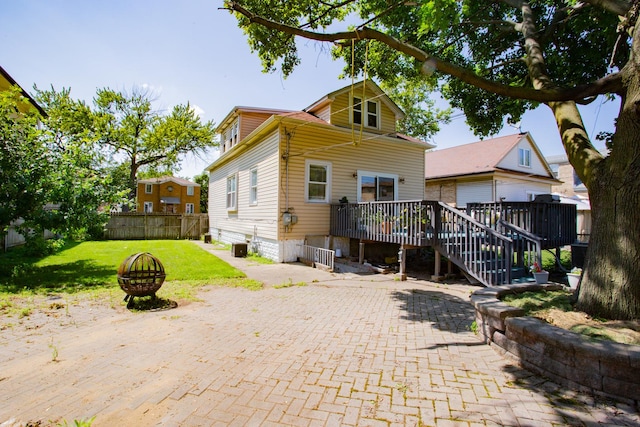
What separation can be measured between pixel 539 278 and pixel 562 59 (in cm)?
629

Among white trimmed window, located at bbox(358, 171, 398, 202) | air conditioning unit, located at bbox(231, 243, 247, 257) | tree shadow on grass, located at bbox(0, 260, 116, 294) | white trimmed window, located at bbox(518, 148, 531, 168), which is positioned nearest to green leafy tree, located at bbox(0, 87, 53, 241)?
tree shadow on grass, located at bbox(0, 260, 116, 294)

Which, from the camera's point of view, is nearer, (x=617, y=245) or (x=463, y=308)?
(x=617, y=245)

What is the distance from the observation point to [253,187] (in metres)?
13.4

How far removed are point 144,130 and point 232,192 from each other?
2111 cm

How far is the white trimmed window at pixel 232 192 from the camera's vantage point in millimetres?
15558

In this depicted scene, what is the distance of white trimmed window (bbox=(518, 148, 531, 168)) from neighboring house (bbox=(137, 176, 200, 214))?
38.4m

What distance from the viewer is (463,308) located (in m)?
5.78

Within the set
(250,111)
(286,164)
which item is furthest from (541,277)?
(250,111)

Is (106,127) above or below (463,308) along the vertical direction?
above

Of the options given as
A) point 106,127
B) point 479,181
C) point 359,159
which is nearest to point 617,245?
point 359,159

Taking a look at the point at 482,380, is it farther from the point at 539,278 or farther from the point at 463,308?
the point at 539,278

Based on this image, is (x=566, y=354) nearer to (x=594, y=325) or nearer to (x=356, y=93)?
(x=594, y=325)

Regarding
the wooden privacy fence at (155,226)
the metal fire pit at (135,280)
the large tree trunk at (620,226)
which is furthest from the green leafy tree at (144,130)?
the large tree trunk at (620,226)

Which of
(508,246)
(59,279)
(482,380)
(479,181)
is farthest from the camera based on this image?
(479,181)
